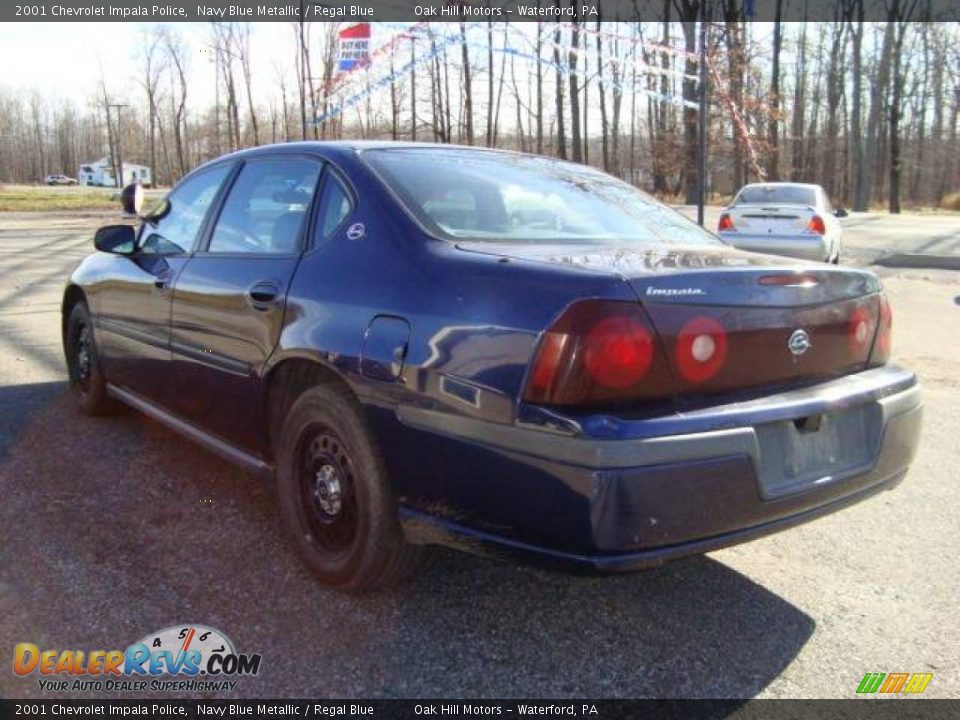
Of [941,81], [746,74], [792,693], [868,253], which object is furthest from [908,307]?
[941,81]

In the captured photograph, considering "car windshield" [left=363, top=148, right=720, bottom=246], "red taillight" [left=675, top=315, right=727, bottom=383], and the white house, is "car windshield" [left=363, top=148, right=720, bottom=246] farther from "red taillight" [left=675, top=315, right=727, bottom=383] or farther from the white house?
the white house

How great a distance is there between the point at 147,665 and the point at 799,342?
2161 mm

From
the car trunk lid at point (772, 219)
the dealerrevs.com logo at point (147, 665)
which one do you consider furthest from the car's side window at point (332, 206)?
the car trunk lid at point (772, 219)

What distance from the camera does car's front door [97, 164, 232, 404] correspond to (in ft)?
12.5

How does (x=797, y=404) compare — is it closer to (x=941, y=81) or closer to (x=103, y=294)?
(x=103, y=294)

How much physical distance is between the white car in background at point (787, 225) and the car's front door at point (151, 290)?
938cm

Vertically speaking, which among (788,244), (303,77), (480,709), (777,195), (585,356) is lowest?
(480,709)

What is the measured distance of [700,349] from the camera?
2.31 metres

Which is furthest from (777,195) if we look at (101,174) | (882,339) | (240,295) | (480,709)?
(101,174)

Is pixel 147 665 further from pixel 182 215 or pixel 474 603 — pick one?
pixel 182 215

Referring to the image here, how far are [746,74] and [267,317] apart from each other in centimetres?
3516

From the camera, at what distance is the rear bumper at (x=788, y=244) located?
39.1 feet

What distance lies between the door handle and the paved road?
924 millimetres

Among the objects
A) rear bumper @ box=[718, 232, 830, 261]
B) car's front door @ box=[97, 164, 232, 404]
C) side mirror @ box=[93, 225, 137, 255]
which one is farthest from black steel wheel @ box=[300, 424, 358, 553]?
rear bumper @ box=[718, 232, 830, 261]
